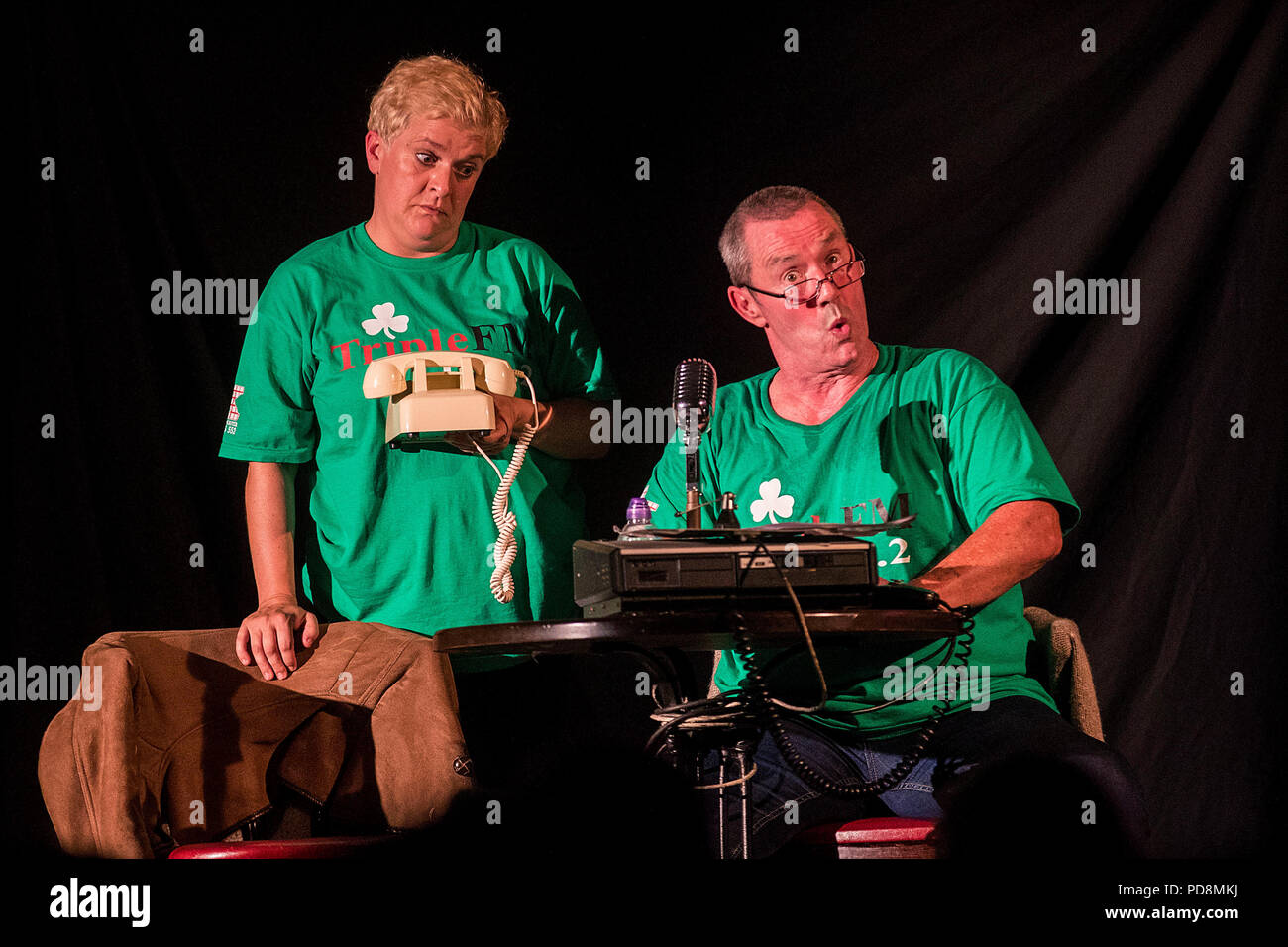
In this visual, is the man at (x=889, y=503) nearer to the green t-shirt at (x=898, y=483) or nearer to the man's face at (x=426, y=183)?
the green t-shirt at (x=898, y=483)

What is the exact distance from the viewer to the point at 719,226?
284 cm

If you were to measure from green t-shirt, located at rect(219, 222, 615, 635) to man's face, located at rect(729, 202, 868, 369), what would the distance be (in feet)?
1.77

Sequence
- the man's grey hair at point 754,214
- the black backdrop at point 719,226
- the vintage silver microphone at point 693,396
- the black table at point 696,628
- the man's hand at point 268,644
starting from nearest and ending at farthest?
the black table at point 696,628 → the vintage silver microphone at point 693,396 → the man's hand at point 268,644 → the man's grey hair at point 754,214 → the black backdrop at point 719,226

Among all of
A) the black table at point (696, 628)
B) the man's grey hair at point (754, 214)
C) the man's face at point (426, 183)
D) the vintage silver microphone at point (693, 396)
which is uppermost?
the man's face at point (426, 183)

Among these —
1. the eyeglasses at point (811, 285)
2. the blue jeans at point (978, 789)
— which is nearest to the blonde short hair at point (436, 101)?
the eyeglasses at point (811, 285)

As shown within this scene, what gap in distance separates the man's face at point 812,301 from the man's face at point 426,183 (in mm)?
652

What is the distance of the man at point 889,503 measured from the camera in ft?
6.06

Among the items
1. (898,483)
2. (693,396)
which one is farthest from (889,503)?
(693,396)

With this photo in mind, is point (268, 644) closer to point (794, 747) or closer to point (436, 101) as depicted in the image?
point (794, 747)

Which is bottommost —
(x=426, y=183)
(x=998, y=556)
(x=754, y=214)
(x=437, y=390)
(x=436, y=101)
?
(x=998, y=556)

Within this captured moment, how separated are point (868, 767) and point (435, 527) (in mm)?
1032

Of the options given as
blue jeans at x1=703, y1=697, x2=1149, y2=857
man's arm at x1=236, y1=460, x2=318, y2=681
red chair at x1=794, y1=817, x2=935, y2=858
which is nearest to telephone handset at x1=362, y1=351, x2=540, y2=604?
man's arm at x1=236, y1=460, x2=318, y2=681

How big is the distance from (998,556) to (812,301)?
0.71 m
